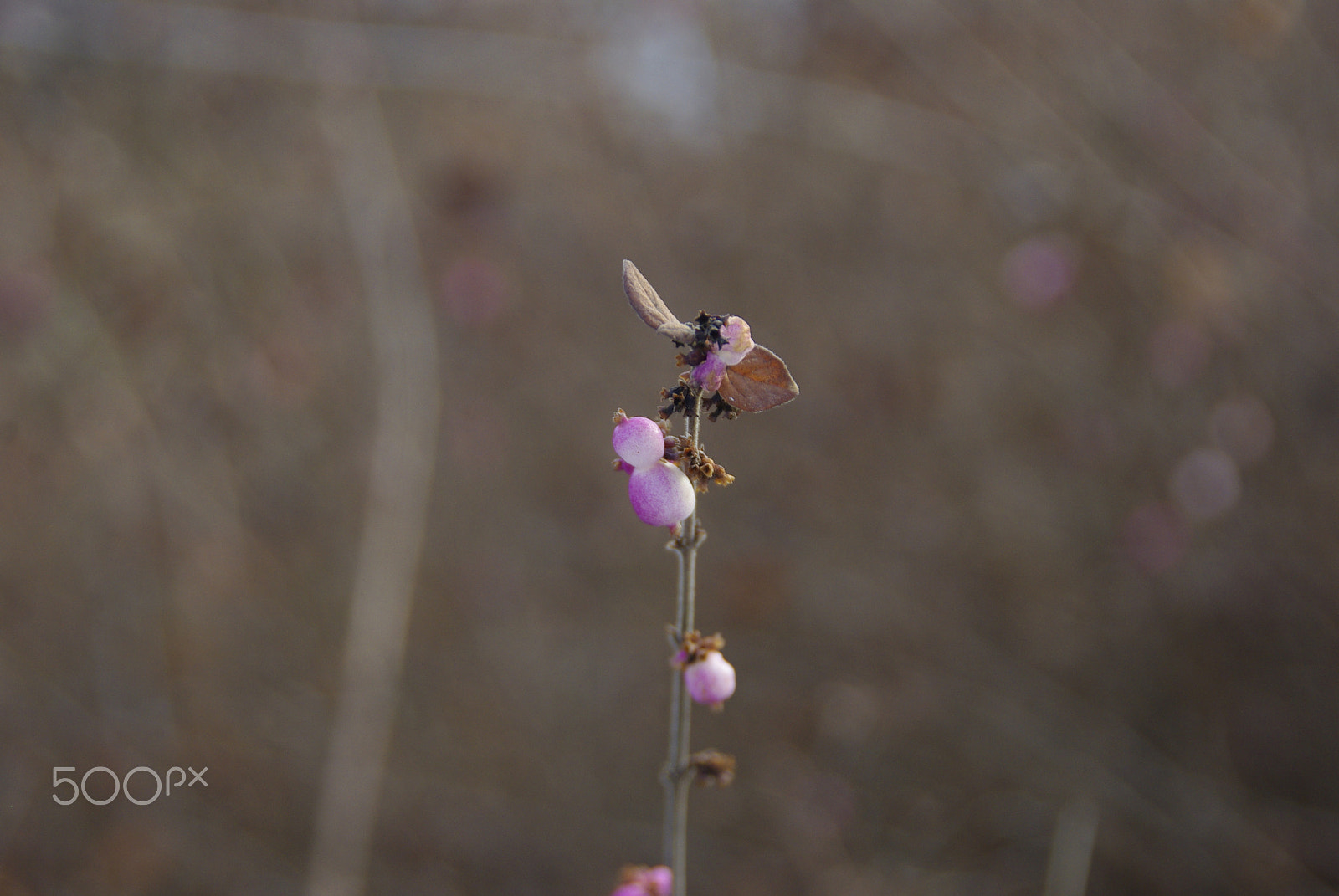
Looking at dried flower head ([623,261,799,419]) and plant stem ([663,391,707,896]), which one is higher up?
dried flower head ([623,261,799,419])

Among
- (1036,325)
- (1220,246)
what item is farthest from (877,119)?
(1220,246)

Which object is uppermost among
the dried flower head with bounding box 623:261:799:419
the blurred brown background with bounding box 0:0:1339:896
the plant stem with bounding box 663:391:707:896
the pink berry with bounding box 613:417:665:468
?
the blurred brown background with bounding box 0:0:1339:896

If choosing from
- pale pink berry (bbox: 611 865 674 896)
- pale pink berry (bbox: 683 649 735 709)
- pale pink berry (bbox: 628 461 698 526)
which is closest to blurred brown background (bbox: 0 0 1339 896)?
pale pink berry (bbox: 611 865 674 896)

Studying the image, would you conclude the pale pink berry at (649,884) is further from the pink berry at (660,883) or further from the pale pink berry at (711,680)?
the pale pink berry at (711,680)

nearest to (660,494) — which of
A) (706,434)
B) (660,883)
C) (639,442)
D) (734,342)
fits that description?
(639,442)

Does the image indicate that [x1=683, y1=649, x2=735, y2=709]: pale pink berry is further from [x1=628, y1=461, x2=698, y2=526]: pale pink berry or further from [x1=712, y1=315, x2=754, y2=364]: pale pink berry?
[x1=712, y1=315, x2=754, y2=364]: pale pink berry

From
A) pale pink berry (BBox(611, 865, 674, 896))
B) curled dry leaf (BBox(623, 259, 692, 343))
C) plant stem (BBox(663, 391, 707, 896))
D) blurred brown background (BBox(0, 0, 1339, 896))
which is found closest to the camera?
curled dry leaf (BBox(623, 259, 692, 343))
